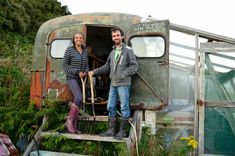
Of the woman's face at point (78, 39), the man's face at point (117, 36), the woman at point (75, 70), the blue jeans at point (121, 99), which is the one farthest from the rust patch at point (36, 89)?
the man's face at point (117, 36)

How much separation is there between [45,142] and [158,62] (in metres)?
2.72

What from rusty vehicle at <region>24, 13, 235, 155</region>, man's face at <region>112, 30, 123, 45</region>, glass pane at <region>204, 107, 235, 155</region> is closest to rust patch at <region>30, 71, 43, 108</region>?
rusty vehicle at <region>24, 13, 235, 155</region>

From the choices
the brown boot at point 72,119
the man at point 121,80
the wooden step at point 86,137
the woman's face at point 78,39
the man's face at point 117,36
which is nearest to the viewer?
the wooden step at point 86,137

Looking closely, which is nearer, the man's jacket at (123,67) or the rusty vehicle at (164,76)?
the man's jacket at (123,67)

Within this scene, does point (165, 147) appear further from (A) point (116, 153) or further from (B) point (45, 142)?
(B) point (45, 142)

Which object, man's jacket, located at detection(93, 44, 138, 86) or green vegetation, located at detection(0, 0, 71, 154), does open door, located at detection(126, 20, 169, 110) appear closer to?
man's jacket, located at detection(93, 44, 138, 86)

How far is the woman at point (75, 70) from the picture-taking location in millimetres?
6945

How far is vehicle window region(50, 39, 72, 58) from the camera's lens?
8.07m

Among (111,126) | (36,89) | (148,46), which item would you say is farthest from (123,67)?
(36,89)

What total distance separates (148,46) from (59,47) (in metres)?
2.07

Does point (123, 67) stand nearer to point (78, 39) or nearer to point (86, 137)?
Result: point (78, 39)

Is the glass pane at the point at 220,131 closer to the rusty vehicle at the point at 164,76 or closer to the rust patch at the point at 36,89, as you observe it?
the rusty vehicle at the point at 164,76

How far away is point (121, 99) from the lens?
21.6ft

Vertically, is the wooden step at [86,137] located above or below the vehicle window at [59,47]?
below
